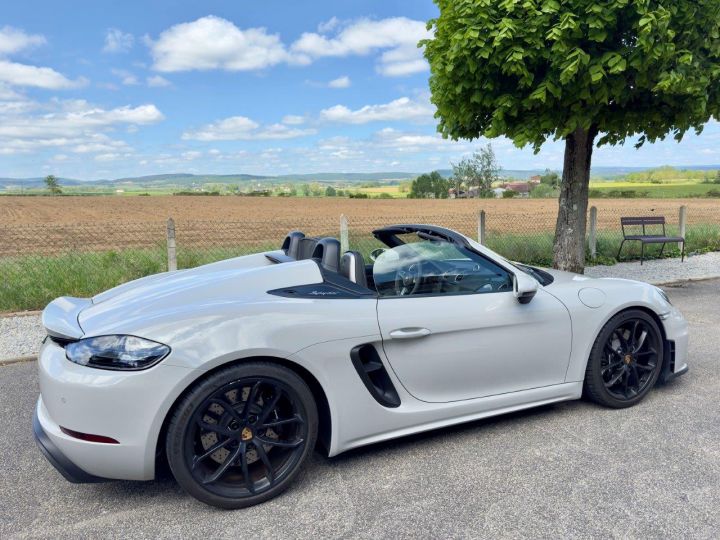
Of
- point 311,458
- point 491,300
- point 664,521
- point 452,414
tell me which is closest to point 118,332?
point 311,458

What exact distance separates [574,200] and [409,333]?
5995mm

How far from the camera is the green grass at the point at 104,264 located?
675cm

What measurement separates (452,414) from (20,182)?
81.1m

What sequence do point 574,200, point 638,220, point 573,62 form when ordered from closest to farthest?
point 573,62 < point 574,200 < point 638,220

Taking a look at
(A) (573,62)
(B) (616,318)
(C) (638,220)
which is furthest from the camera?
(C) (638,220)

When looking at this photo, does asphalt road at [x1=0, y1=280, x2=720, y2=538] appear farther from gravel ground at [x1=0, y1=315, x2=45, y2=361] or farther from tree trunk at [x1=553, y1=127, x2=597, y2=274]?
tree trunk at [x1=553, y1=127, x2=597, y2=274]

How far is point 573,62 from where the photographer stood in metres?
5.39

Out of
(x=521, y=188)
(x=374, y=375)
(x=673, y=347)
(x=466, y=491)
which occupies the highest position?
(x=521, y=188)

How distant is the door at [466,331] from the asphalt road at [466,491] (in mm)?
373

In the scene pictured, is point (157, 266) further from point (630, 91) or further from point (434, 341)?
point (630, 91)

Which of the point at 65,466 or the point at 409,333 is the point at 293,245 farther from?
the point at 65,466

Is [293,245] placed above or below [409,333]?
above

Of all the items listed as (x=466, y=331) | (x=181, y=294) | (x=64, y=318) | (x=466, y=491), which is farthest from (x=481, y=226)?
(x=64, y=318)

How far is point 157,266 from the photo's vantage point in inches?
312
